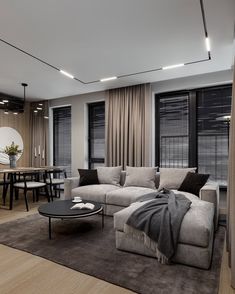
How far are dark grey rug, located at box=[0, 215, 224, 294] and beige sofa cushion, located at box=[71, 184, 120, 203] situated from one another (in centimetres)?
52

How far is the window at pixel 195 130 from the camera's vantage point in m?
4.19

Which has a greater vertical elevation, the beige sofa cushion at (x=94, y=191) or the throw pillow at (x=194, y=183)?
the throw pillow at (x=194, y=183)

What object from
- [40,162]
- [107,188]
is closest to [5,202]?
[40,162]

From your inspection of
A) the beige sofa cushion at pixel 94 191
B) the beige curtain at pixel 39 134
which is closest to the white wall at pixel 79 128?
the beige curtain at pixel 39 134

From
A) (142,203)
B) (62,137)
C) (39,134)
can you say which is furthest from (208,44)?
(39,134)

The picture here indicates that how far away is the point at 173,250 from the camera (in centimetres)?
215

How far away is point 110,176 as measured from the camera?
4.38m

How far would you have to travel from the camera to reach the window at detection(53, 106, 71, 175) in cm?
609

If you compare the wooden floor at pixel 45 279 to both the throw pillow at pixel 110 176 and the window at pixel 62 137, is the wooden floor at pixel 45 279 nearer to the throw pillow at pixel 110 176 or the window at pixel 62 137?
the throw pillow at pixel 110 176

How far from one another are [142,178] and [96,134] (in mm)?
2121

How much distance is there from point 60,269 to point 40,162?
15.1ft

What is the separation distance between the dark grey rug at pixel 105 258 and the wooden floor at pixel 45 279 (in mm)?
65

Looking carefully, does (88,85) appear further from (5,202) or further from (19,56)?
(5,202)

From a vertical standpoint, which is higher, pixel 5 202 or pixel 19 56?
pixel 19 56
